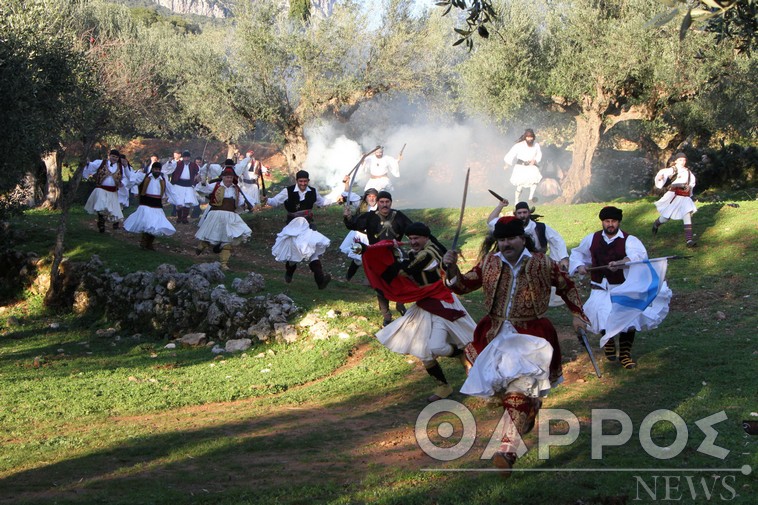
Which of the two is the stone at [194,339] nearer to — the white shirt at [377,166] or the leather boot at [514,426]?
the leather boot at [514,426]

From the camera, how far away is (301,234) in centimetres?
1548

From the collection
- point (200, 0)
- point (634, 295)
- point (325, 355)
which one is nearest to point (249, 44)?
point (325, 355)

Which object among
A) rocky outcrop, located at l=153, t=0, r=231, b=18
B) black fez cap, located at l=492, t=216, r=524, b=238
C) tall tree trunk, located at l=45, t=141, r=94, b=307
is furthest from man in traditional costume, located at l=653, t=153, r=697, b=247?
rocky outcrop, located at l=153, t=0, r=231, b=18

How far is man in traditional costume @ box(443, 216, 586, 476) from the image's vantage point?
22.1ft

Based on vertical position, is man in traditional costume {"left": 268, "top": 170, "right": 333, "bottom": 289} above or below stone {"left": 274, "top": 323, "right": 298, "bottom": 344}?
above

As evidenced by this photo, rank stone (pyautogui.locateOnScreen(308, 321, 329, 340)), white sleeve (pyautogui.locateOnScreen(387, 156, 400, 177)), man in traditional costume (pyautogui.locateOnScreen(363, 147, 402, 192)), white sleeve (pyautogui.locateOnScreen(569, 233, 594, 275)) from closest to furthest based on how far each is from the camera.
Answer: white sleeve (pyautogui.locateOnScreen(569, 233, 594, 275)), stone (pyautogui.locateOnScreen(308, 321, 329, 340)), white sleeve (pyautogui.locateOnScreen(387, 156, 400, 177)), man in traditional costume (pyautogui.locateOnScreen(363, 147, 402, 192))

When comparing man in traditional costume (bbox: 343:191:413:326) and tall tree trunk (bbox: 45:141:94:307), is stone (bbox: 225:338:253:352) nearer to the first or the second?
man in traditional costume (bbox: 343:191:413:326)

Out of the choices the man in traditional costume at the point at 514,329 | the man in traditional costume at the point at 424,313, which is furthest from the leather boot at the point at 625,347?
the man in traditional costume at the point at 514,329

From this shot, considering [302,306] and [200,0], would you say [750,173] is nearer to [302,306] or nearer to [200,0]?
[302,306]

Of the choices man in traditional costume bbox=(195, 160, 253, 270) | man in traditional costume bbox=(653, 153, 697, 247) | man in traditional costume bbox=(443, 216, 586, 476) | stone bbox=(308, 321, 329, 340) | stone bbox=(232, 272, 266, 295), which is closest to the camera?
man in traditional costume bbox=(443, 216, 586, 476)

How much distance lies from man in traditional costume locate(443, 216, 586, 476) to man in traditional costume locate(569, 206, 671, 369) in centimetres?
309

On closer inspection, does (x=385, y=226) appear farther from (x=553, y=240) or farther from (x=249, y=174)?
(x=249, y=174)

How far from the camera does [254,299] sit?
1391cm

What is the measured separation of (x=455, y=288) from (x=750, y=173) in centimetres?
2702
